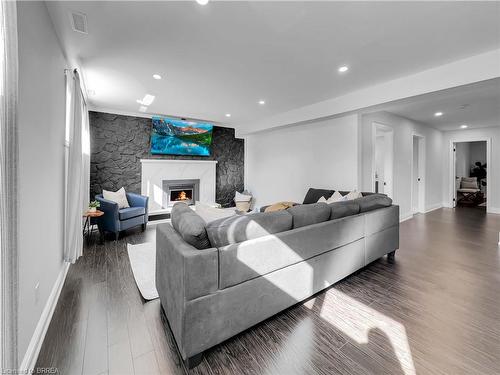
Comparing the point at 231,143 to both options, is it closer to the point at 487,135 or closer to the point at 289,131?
the point at 289,131

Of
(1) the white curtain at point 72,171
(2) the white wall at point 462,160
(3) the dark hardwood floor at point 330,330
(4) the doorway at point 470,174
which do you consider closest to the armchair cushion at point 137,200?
(1) the white curtain at point 72,171

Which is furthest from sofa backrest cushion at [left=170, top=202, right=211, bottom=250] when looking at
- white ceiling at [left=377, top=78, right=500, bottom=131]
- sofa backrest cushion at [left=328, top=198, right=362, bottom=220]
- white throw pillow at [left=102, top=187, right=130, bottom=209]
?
white ceiling at [left=377, top=78, right=500, bottom=131]

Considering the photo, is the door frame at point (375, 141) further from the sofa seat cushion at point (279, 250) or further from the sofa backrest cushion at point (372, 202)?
the sofa seat cushion at point (279, 250)

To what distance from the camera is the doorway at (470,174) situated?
25.0 feet

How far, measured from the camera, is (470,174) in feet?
29.2

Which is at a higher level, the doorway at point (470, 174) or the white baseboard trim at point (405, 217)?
the doorway at point (470, 174)

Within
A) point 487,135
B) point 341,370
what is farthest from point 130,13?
point 487,135

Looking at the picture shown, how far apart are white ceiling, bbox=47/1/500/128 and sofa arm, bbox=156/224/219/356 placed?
198 cm

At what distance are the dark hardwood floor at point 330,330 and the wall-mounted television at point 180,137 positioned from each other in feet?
11.3

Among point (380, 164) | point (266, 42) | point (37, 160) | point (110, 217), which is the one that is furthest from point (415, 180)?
A: point (37, 160)

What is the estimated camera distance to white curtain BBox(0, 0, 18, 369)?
3.36 feet

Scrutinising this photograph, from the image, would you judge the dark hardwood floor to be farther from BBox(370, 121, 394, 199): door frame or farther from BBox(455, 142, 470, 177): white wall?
BBox(455, 142, 470, 177): white wall

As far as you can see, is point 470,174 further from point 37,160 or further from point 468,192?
point 37,160

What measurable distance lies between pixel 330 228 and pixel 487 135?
7.38 metres
